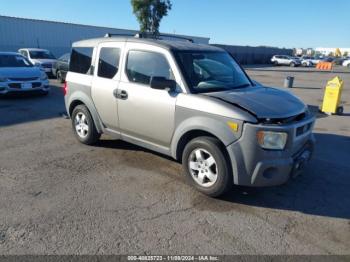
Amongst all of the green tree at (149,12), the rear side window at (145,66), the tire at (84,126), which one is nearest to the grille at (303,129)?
the rear side window at (145,66)

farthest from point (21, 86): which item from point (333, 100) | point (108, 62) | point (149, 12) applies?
point (149, 12)

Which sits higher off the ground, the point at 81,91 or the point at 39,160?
the point at 81,91

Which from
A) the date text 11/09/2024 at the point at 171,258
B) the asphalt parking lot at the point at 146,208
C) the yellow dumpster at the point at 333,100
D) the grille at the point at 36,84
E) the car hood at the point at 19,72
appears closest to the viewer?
the date text 11/09/2024 at the point at 171,258

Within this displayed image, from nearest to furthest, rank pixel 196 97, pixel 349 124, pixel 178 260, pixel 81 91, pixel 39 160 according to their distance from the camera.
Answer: pixel 178 260 → pixel 196 97 → pixel 39 160 → pixel 81 91 → pixel 349 124

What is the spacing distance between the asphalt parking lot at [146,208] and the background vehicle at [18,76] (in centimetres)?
533

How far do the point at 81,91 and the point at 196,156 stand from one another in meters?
2.76

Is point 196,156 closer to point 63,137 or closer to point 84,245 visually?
point 84,245

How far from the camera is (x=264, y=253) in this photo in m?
3.01

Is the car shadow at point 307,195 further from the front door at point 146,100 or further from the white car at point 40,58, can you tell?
the white car at point 40,58

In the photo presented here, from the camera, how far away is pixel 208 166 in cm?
400

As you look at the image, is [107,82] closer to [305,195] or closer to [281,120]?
[281,120]

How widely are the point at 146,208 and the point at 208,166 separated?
941 mm

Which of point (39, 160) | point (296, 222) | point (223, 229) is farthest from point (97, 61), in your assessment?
point (296, 222)

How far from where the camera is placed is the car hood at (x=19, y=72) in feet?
33.6
